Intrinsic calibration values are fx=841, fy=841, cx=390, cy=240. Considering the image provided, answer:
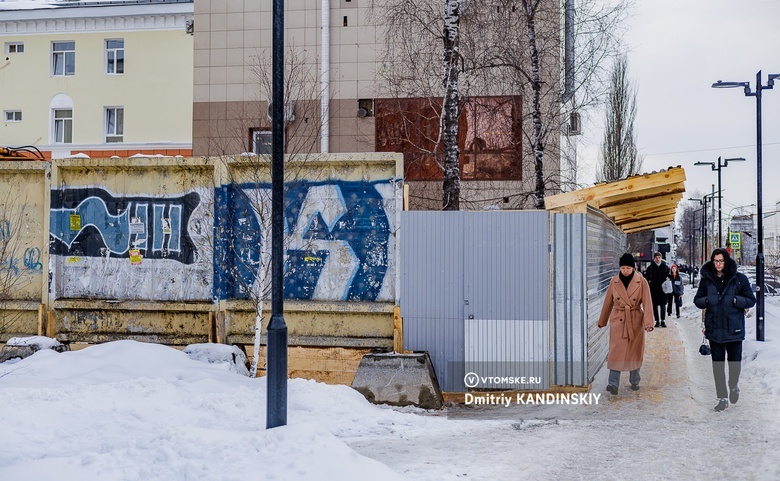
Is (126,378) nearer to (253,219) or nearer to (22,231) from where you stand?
(253,219)

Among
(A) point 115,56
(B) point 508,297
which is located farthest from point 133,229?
(A) point 115,56

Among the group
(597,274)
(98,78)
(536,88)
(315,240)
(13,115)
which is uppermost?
(98,78)

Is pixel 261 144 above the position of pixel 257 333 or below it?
above

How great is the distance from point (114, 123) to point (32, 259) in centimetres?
2666

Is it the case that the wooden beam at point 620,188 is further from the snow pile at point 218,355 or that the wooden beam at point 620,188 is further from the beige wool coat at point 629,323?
the snow pile at point 218,355

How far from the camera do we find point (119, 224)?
1152 centimetres

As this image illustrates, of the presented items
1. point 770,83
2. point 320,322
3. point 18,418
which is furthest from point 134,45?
point 18,418

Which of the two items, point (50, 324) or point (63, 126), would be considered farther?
point (63, 126)

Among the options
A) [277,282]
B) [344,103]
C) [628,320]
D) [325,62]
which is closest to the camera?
[277,282]

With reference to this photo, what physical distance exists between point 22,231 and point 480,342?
649 centimetres

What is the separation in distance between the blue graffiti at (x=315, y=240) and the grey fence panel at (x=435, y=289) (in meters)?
0.40

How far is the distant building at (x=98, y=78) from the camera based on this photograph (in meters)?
35.6

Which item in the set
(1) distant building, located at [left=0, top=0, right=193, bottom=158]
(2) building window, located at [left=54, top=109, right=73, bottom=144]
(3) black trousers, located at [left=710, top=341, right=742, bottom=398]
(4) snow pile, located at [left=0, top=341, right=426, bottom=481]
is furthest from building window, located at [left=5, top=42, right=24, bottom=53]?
(3) black trousers, located at [left=710, top=341, right=742, bottom=398]

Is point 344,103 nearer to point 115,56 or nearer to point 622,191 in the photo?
point 622,191
